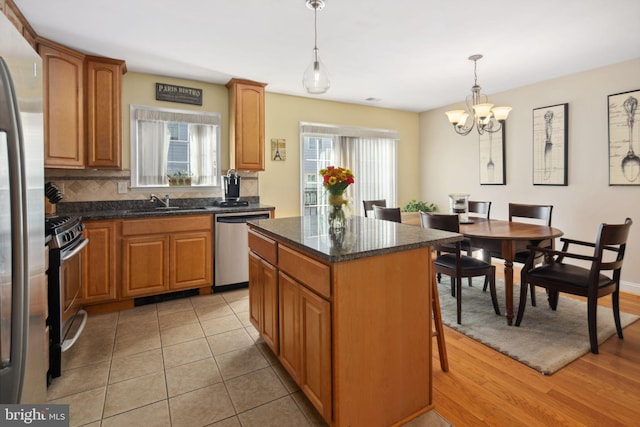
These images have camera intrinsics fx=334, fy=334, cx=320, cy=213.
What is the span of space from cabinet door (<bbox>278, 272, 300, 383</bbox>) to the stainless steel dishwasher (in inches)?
68.7

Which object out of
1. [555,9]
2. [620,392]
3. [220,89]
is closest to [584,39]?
[555,9]

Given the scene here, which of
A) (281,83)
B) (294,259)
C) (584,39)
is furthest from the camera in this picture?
(281,83)

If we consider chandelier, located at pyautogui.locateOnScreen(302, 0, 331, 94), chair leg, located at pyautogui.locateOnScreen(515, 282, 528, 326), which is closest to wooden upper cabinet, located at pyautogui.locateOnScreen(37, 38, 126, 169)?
chandelier, located at pyautogui.locateOnScreen(302, 0, 331, 94)

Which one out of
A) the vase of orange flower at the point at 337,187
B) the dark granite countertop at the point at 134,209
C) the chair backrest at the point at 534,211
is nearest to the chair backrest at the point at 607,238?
the chair backrest at the point at 534,211

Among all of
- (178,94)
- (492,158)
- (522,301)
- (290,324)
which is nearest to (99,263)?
(178,94)

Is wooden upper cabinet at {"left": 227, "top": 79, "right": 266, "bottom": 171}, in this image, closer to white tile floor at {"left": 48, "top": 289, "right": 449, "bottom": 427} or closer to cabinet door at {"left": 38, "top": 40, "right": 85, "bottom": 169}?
cabinet door at {"left": 38, "top": 40, "right": 85, "bottom": 169}

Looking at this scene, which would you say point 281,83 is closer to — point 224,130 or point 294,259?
point 224,130

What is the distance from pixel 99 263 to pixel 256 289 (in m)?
1.73

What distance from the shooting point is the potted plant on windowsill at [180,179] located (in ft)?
13.0

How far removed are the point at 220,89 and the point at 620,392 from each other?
451 centimetres

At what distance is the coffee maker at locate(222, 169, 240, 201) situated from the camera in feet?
13.2

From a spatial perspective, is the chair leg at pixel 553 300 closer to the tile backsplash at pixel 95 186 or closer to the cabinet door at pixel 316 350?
the cabinet door at pixel 316 350

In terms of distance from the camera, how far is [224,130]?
4184mm

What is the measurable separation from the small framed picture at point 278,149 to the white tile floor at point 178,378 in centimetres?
231
